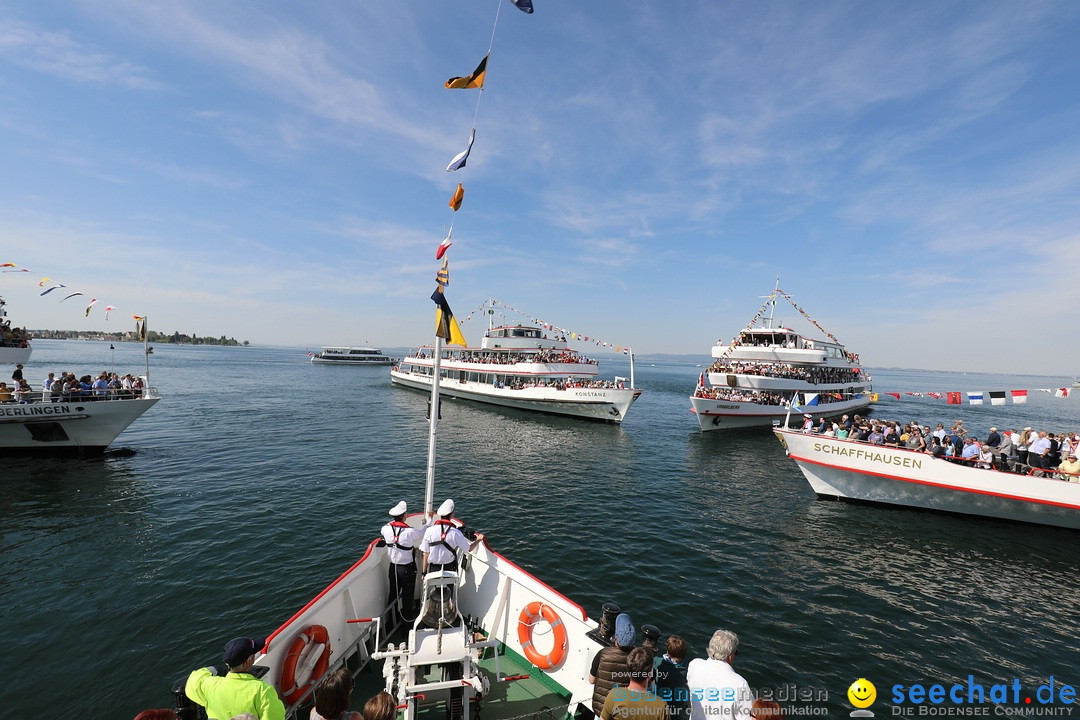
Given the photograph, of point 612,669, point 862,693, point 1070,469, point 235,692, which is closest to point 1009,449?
point 1070,469

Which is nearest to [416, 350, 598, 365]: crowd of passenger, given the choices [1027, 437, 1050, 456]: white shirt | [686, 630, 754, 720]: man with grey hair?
→ [1027, 437, 1050, 456]: white shirt

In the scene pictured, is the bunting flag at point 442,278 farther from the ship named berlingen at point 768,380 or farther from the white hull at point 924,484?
the ship named berlingen at point 768,380

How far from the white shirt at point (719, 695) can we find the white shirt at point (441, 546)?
3458 mm

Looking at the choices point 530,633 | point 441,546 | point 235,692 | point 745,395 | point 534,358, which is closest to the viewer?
point 235,692

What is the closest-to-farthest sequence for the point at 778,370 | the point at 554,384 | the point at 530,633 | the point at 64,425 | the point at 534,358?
the point at 530,633, the point at 64,425, the point at 554,384, the point at 778,370, the point at 534,358

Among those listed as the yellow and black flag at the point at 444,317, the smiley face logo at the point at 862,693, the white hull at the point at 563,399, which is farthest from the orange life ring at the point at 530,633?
the white hull at the point at 563,399

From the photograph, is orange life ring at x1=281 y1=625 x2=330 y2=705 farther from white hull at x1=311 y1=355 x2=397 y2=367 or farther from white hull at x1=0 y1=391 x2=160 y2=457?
white hull at x1=311 y1=355 x2=397 y2=367

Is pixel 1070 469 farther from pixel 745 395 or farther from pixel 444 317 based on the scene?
pixel 745 395

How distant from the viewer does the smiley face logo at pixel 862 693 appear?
22.2 feet

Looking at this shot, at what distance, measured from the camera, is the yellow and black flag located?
7.14m

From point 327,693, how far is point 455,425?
28364 millimetres

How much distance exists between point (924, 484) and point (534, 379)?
27.3m

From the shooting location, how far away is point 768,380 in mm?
34094

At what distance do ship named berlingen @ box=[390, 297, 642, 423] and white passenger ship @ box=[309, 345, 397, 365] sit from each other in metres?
77.5
